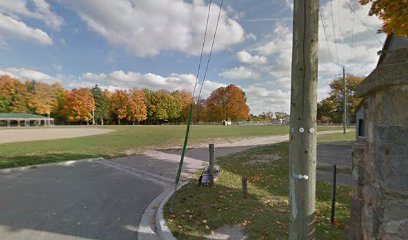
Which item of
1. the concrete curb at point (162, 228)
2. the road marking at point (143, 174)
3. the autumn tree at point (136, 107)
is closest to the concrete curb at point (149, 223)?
the concrete curb at point (162, 228)

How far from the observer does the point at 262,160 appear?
11211 millimetres

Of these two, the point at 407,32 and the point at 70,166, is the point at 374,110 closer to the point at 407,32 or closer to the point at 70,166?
the point at 407,32

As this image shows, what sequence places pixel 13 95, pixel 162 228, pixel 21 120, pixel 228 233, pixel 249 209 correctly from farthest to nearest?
pixel 13 95
pixel 21 120
pixel 249 209
pixel 162 228
pixel 228 233

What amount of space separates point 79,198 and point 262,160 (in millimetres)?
8284

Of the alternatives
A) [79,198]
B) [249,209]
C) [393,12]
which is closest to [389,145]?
[249,209]

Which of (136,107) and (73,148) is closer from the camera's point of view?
(73,148)

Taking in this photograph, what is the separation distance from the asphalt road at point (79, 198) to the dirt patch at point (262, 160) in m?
2.39

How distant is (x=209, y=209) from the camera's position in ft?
16.3

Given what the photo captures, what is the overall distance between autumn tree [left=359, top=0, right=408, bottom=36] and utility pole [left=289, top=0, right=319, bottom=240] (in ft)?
15.5

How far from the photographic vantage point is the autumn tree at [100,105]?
75.6 m

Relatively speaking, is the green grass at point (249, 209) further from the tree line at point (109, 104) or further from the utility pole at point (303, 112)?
the tree line at point (109, 104)

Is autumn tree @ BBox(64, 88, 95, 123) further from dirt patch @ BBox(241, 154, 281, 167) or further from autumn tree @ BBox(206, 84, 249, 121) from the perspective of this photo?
dirt patch @ BBox(241, 154, 281, 167)

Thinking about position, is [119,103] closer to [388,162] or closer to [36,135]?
[36,135]

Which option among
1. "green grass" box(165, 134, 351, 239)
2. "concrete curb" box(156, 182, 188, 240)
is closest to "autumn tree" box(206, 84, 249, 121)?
"green grass" box(165, 134, 351, 239)
